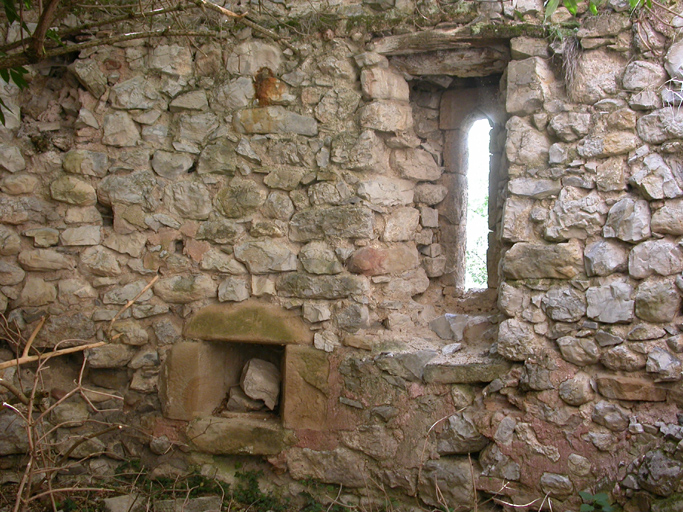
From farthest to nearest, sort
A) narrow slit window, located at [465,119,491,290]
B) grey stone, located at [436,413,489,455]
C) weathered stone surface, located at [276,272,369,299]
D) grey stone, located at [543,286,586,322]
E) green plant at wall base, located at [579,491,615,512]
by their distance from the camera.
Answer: narrow slit window, located at [465,119,491,290] < weathered stone surface, located at [276,272,369,299] < grey stone, located at [436,413,489,455] < grey stone, located at [543,286,586,322] < green plant at wall base, located at [579,491,615,512]

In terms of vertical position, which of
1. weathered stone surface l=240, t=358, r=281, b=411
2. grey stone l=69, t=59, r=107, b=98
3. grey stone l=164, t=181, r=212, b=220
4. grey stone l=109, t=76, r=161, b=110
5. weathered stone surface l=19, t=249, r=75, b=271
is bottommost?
weathered stone surface l=240, t=358, r=281, b=411

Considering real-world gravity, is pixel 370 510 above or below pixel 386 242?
below

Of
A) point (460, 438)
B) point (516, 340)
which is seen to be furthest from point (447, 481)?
point (516, 340)

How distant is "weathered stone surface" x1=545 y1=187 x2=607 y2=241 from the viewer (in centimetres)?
268

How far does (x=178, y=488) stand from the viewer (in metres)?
3.06

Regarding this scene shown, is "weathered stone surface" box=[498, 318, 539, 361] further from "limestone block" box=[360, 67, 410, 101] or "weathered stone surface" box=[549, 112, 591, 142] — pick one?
"limestone block" box=[360, 67, 410, 101]

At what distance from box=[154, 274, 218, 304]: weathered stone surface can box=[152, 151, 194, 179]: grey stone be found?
0.59m

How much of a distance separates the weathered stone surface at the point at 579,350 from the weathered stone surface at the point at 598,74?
1136 millimetres

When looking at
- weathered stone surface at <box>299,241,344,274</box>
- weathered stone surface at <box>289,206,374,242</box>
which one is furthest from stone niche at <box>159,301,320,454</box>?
weathered stone surface at <box>289,206,374,242</box>

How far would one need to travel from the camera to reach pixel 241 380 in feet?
10.8

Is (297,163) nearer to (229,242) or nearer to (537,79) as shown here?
(229,242)

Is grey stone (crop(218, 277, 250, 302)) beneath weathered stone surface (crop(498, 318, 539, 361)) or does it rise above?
above

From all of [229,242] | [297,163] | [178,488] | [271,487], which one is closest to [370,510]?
[271,487]

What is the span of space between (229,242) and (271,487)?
1.34 metres
